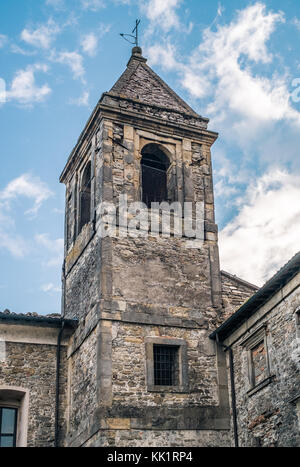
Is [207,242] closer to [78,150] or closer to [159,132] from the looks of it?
[159,132]

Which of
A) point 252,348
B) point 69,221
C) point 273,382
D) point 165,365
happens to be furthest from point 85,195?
point 273,382

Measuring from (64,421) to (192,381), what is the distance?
11.4 feet

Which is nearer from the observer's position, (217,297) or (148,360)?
(148,360)

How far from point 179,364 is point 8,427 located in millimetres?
4712

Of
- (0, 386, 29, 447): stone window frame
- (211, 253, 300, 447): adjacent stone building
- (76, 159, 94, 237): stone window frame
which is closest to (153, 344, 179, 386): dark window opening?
(211, 253, 300, 447): adjacent stone building

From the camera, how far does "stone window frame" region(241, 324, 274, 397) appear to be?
14.3 meters

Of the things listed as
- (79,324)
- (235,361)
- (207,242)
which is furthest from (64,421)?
(207,242)

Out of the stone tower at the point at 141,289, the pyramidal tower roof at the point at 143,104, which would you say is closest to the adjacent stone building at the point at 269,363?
the stone tower at the point at 141,289

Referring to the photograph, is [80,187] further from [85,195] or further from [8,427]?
[8,427]

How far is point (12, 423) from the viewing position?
17156 millimetres

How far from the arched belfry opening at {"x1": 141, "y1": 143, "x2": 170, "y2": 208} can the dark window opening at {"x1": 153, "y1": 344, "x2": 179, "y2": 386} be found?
15.9 ft

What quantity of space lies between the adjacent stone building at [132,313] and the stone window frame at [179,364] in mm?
25

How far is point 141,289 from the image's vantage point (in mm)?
16891

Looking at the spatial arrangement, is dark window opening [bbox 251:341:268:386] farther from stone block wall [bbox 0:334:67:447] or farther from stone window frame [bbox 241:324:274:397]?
stone block wall [bbox 0:334:67:447]
